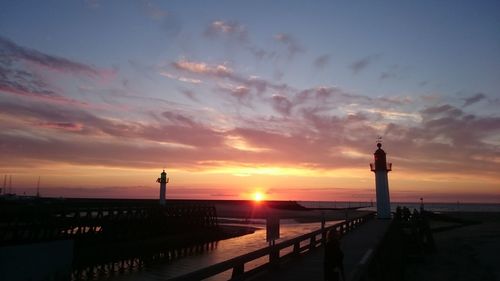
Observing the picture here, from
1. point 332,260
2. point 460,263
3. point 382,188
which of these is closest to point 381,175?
point 382,188

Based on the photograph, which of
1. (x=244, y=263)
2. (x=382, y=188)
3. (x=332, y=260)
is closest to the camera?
(x=332, y=260)

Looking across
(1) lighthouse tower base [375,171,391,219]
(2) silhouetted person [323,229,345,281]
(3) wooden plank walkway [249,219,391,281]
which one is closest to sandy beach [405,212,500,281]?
(3) wooden plank walkway [249,219,391,281]

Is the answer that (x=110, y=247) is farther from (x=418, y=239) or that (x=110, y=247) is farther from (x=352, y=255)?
(x=418, y=239)

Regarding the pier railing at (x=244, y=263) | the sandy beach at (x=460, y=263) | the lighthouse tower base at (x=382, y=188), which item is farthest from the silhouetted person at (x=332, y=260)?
the lighthouse tower base at (x=382, y=188)

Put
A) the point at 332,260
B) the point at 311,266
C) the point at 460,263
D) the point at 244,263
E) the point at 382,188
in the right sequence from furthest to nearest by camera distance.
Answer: the point at 382,188
the point at 460,263
the point at 311,266
the point at 244,263
the point at 332,260

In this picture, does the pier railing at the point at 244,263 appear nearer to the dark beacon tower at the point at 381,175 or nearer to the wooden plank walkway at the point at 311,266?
the wooden plank walkway at the point at 311,266

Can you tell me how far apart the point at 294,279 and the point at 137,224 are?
20411mm

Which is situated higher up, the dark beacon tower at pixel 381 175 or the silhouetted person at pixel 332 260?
the dark beacon tower at pixel 381 175

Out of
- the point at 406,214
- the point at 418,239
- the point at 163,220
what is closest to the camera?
the point at 418,239

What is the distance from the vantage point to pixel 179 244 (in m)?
29.5

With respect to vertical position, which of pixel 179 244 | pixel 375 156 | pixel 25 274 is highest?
pixel 375 156

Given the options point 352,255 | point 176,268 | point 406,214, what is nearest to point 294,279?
point 352,255

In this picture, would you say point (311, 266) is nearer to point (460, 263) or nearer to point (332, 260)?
point (332, 260)

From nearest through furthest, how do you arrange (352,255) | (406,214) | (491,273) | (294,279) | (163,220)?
1. (294,279)
2. (352,255)
3. (491,273)
4. (163,220)
5. (406,214)
